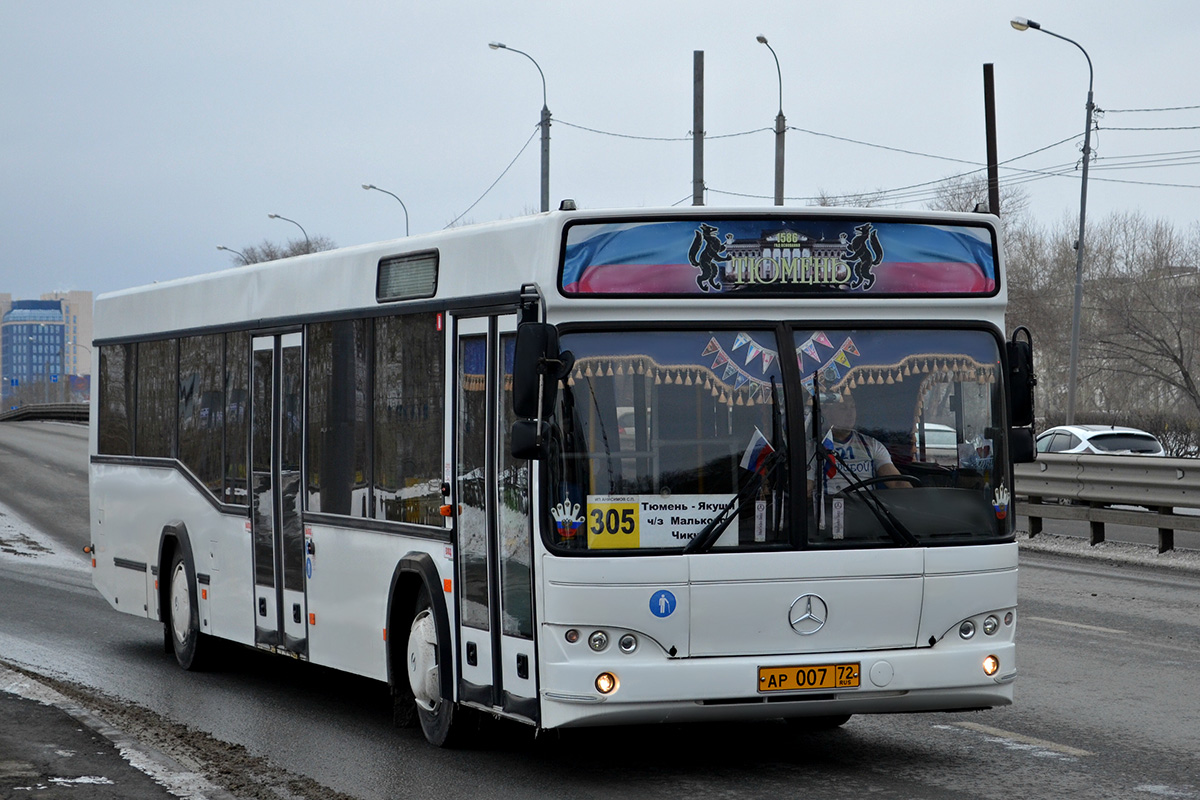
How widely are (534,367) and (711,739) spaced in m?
2.69

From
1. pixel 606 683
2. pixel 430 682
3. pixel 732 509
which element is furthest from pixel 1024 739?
pixel 430 682

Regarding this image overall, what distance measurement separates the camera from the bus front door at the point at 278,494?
33.9 ft

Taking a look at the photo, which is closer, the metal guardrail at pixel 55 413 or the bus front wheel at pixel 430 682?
the bus front wheel at pixel 430 682

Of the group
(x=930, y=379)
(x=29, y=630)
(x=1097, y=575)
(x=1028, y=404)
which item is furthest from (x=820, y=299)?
(x=1097, y=575)

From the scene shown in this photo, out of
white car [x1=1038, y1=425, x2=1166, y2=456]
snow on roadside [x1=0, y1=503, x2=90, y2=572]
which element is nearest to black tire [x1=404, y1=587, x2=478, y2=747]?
snow on roadside [x1=0, y1=503, x2=90, y2=572]

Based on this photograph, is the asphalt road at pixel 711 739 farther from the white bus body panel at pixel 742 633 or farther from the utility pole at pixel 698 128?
the utility pole at pixel 698 128

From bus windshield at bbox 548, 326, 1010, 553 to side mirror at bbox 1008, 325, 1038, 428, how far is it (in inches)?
6.3

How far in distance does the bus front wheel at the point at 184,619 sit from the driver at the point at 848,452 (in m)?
6.18

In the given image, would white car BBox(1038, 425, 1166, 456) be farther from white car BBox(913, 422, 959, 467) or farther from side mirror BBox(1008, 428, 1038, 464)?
white car BBox(913, 422, 959, 467)

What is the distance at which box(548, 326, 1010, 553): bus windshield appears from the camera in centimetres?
725

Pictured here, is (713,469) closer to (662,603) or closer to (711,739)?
(662,603)

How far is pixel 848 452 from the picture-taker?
7426 millimetres

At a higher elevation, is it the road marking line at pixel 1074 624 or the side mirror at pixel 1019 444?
the side mirror at pixel 1019 444

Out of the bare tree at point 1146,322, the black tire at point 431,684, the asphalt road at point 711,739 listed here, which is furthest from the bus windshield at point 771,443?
the bare tree at point 1146,322
